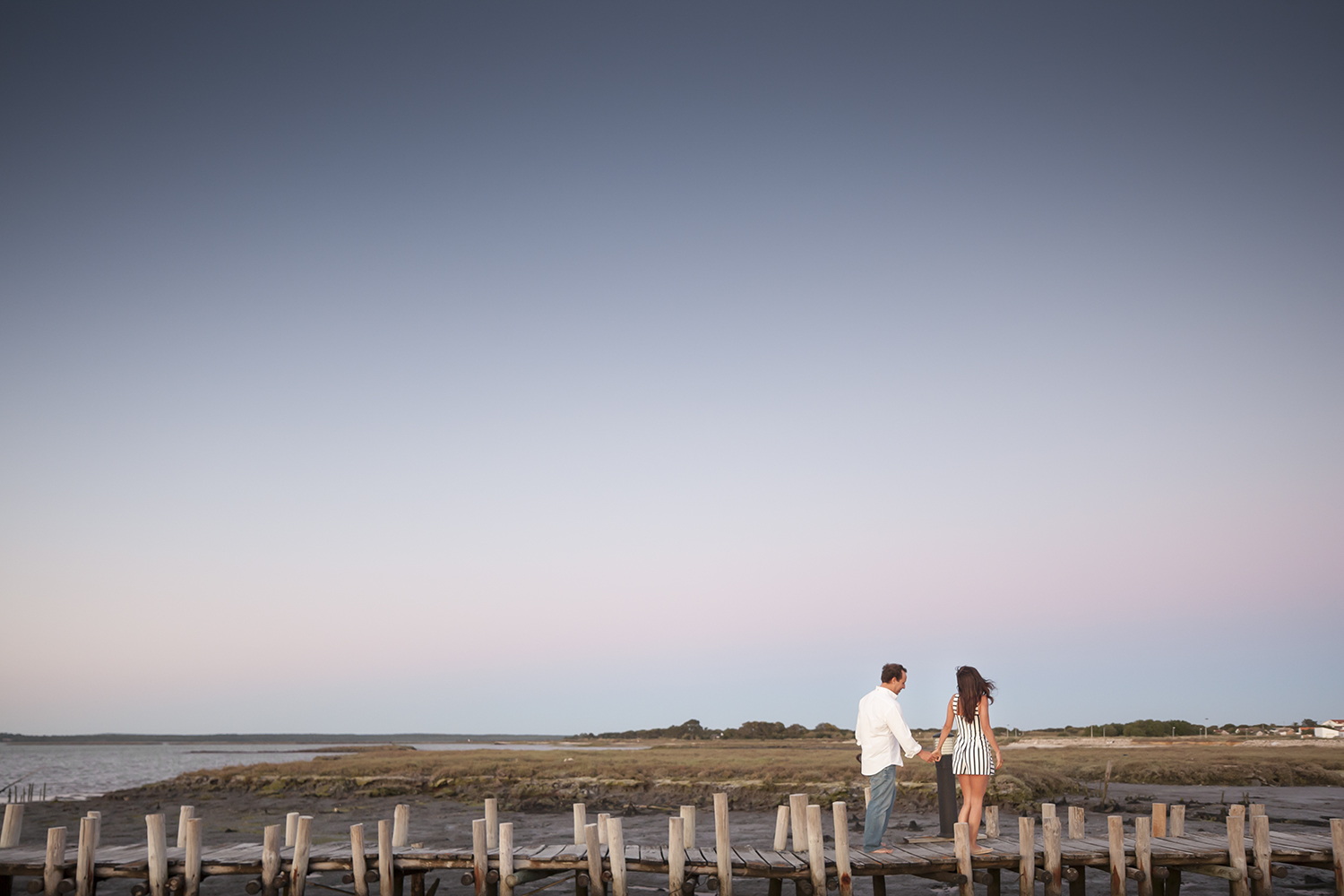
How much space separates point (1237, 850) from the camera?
13.5 meters

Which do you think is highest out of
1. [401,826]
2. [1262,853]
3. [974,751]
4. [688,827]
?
[974,751]

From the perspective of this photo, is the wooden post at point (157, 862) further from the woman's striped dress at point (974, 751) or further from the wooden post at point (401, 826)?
the woman's striped dress at point (974, 751)

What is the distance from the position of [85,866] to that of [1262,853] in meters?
16.2

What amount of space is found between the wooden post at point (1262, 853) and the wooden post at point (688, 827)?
7.87 m

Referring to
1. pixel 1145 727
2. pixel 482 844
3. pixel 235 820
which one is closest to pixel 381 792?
pixel 235 820

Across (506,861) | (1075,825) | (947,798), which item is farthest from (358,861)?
(1075,825)

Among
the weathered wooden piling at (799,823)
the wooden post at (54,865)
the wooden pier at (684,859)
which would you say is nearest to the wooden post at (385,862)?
the wooden pier at (684,859)

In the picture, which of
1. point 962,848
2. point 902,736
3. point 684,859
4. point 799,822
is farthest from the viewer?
point 799,822

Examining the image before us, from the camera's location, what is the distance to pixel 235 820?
38.6 metres

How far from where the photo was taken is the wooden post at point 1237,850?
13391mm

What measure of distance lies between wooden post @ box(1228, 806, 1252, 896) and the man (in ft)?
14.5

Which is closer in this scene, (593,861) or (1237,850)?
(593,861)

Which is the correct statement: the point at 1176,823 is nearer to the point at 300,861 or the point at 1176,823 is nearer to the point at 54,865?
the point at 300,861

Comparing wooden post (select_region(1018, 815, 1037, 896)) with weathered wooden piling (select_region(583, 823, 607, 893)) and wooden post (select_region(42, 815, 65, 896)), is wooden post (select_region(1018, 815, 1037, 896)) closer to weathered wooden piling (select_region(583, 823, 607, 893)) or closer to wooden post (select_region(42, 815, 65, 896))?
weathered wooden piling (select_region(583, 823, 607, 893))
